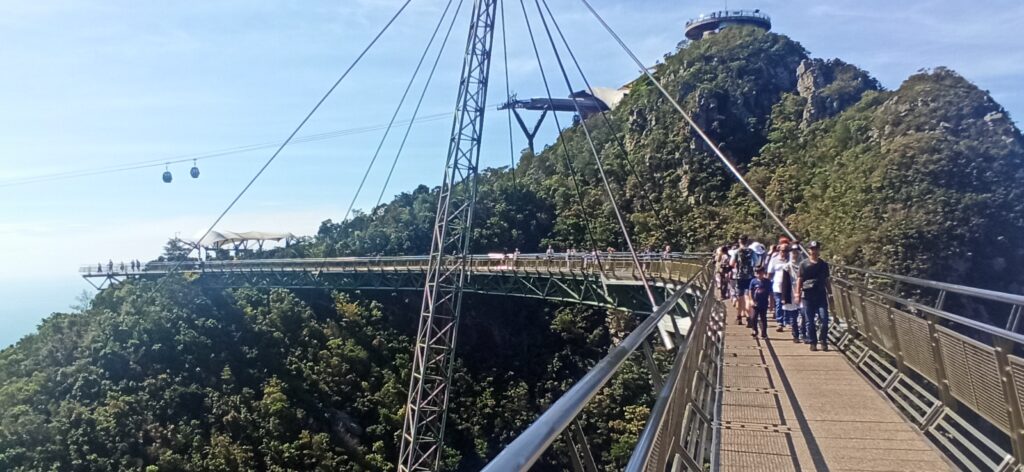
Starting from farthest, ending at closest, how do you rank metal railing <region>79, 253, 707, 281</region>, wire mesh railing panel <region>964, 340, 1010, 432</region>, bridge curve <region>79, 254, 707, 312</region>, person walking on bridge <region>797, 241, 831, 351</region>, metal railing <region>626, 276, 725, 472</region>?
1. bridge curve <region>79, 254, 707, 312</region>
2. metal railing <region>79, 253, 707, 281</region>
3. person walking on bridge <region>797, 241, 831, 351</region>
4. wire mesh railing panel <region>964, 340, 1010, 432</region>
5. metal railing <region>626, 276, 725, 472</region>

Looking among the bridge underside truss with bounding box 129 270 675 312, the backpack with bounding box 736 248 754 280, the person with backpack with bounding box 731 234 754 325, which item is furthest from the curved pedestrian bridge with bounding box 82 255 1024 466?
the bridge underside truss with bounding box 129 270 675 312

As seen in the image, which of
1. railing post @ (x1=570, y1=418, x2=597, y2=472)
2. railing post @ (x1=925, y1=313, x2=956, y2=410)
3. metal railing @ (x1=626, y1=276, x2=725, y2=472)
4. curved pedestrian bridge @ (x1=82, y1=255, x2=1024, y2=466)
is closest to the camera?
railing post @ (x1=570, y1=418, x2=597, y2=472)

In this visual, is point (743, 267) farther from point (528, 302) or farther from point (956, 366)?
point (528, 302)

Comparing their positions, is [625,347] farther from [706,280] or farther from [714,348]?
[706,280]

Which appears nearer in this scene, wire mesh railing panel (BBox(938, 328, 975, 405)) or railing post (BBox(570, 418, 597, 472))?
railing post (BBox(570, 418, 597, 472))

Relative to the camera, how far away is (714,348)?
1008 cm

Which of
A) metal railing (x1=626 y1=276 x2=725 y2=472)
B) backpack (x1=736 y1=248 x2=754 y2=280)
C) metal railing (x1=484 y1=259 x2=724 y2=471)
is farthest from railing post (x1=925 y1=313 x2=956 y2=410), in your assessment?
backpack (x1=736 y1=248 x2=754 y2=280)

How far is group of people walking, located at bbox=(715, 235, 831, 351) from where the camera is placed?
398 inches

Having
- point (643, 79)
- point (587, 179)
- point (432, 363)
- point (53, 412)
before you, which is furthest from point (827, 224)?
point (643, 79)

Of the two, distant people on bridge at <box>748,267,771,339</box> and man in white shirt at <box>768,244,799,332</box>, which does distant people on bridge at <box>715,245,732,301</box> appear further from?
man in white shirt at <box>768,244,799,332</box>

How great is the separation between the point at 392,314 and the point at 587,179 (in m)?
21.0

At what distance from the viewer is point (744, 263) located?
14375 millimetres

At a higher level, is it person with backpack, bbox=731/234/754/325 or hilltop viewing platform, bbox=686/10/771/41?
hilltop viewing platform, bbox=686/10/771/41

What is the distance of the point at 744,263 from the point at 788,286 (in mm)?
2958
